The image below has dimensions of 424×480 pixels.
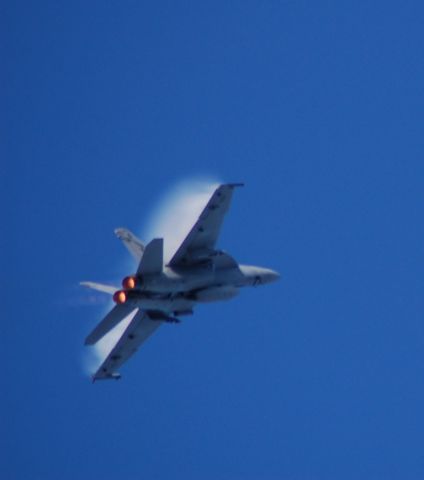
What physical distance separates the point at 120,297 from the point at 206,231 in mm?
2970

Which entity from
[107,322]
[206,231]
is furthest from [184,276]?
[107,322]

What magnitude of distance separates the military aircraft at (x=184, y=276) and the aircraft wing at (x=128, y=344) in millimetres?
2067

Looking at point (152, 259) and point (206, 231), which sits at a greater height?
point (206, 231)

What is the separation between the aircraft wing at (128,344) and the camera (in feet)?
172

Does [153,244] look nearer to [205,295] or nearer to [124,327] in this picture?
[205,295]

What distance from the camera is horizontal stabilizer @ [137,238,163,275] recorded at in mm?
45250

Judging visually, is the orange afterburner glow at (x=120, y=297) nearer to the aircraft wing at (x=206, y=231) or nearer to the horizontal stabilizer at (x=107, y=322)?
the horizontal stabilizer at (x=107, y=322)

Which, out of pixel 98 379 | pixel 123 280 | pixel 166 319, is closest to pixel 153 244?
pixel 123 280

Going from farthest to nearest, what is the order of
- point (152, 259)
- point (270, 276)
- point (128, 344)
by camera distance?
point (128, 344) → point (270, 276) → point (152, 259)

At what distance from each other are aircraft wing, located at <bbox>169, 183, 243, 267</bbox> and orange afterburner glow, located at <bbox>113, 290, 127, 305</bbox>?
161cm

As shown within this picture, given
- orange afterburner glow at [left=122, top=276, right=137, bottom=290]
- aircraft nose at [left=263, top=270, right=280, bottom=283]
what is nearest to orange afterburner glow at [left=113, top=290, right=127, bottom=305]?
orange afterburner glow at [left=122, top=276, right=137, bottom=290]

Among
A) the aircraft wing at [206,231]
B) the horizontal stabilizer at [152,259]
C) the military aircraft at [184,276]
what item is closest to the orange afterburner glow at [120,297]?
the military aircraft at [184,276]

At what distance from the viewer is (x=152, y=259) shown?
150ft

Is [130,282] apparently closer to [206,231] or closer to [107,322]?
[107,322]
